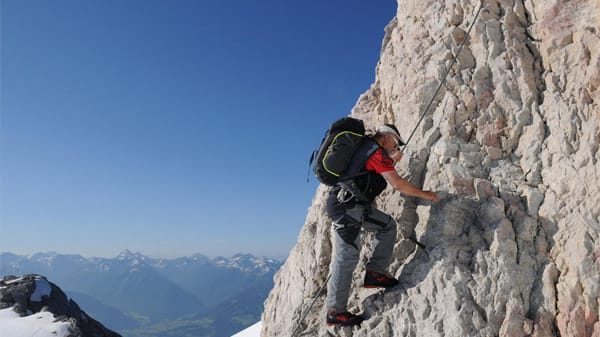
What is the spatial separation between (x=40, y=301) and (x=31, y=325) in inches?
303

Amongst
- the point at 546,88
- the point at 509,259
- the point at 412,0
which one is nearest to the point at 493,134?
the point at 546,88

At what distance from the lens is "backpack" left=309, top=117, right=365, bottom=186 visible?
681 centimetres

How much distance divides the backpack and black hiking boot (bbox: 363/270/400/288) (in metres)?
2.14

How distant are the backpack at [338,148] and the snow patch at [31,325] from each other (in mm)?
38693

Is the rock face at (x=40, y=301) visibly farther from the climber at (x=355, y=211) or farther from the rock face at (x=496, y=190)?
the climber at (x=355, y=211)

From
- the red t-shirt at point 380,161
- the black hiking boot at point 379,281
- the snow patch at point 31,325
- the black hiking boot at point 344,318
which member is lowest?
the snow patch at point 31,325

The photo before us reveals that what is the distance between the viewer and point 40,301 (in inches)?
1766

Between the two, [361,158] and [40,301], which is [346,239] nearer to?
[361,158]

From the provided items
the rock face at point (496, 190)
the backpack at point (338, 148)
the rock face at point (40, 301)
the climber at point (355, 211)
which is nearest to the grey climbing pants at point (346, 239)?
the climber at point (355, 211)

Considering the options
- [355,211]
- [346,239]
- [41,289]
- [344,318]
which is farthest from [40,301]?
[355,211]

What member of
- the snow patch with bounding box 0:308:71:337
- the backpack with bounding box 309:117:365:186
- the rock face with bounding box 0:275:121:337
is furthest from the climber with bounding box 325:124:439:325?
the rock face with bounding box 0:275:121:337

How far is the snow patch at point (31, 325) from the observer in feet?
116

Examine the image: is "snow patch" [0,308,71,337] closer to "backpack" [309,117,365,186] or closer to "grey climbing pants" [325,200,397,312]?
"grey climbing pants" [325,200,397,312]

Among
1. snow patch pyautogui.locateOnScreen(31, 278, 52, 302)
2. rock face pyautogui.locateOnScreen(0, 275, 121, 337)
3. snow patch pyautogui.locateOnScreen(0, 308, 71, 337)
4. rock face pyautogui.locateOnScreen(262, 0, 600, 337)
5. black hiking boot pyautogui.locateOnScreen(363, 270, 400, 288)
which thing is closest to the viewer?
rock face pyautogui.locateOnScreen(262, 0, 600, 337)
